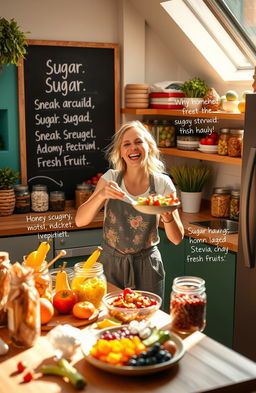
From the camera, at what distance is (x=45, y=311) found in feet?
7.30

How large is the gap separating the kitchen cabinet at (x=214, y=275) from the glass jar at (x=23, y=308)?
6.09 ft

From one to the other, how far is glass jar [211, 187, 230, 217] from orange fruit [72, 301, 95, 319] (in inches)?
87.6

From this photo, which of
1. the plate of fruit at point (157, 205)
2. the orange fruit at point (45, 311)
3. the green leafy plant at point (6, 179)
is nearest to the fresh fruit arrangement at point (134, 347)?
the orange fruit at point (45, 311)

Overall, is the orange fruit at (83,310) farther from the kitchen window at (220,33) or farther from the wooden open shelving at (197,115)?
the kitchen window at (220,33)

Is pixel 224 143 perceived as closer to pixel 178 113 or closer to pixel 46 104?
pixel 178 113

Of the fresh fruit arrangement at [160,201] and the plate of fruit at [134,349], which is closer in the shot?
the plate of fruit at [134,349]

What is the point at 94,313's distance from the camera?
7.62ft

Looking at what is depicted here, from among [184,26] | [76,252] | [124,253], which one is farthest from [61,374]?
[184,26]

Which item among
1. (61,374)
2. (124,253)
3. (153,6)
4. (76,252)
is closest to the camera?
(61,374)

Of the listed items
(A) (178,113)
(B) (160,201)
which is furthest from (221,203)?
(B) (160,201)

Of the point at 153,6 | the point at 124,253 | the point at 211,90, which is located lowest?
the point at 124,253

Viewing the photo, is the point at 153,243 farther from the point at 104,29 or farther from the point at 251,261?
the point at 104,29

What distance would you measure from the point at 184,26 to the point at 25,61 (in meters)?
1.20

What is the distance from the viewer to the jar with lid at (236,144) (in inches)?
161
